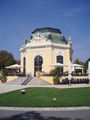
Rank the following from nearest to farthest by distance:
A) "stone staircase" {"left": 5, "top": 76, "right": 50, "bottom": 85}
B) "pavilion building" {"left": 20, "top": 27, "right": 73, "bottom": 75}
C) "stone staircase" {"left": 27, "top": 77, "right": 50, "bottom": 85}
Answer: "stone staircase" {"left": 27, "top": 77, "right": 50, "bottom": 85}, "stone staircase" {"left": 5, "top": 76, "right": 50, "bottom": 85}, "pavilion building" {"left": 20, "top": 27, "right": 73, "bottom": 75}

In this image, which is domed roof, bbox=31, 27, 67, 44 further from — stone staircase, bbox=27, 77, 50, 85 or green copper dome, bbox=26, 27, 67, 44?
stone staircase, bbox=27, 77, 50, 85

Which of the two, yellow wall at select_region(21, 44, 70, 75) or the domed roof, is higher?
the domed roof

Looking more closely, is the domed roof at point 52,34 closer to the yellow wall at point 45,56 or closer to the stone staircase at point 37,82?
the yellow wall at point 45,56

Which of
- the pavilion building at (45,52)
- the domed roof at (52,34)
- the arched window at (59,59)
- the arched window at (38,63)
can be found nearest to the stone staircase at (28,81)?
the pavilion building at (45,52)

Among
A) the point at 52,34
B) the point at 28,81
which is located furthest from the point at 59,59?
the point at 28,81

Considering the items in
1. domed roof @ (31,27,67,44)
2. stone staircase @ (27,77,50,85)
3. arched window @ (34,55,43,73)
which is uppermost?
domed roof @ (31,27,67,44)

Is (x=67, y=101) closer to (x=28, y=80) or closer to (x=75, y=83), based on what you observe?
(x=75, y=83)

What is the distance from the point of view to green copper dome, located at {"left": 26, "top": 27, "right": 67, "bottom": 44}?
4246 cm

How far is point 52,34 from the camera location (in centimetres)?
A: 4334

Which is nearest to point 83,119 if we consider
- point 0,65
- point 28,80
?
point 28,80

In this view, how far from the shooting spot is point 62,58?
41875 millimetres

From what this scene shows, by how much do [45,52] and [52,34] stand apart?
503cm

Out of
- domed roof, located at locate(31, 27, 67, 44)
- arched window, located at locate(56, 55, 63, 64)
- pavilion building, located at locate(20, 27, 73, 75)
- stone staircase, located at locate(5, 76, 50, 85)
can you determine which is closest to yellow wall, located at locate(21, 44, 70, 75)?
pavilion building, located at locate(20, 27, 73, 75)

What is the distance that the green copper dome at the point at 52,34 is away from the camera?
139 feet
